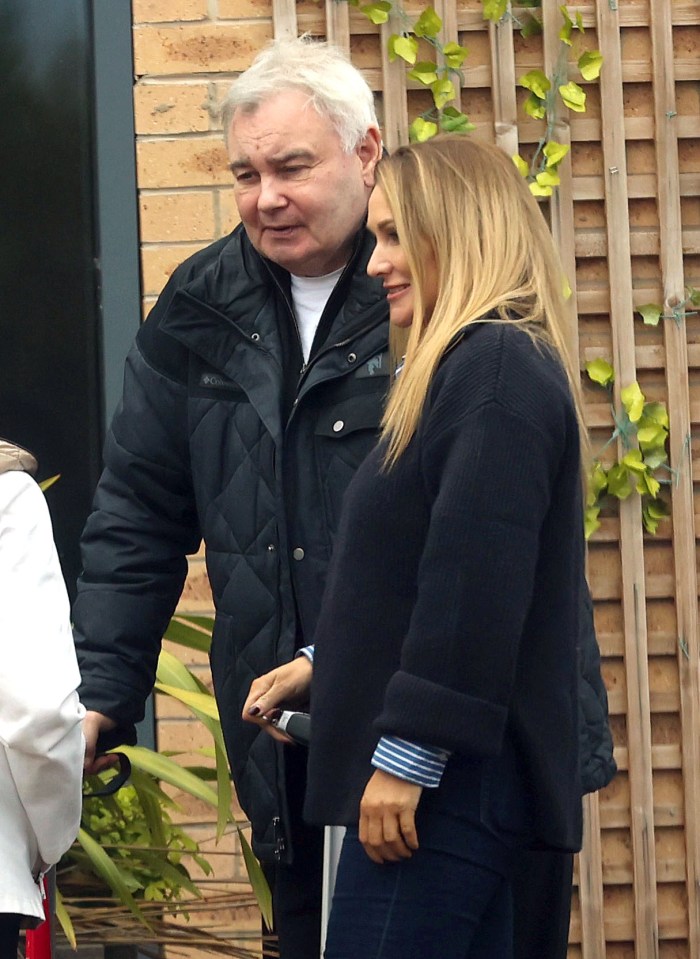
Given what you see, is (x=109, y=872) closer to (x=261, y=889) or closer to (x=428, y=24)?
(x=261, y=889)

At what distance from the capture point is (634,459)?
399 cm

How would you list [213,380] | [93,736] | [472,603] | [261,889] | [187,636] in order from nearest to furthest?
[472,603], [93,736], [213,380], [261,889], [187,636]

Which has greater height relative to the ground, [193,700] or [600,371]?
[600,371]

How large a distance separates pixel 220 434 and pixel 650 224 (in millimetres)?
1643

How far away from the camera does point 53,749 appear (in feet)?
7.13

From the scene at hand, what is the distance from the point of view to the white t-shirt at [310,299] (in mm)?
2910

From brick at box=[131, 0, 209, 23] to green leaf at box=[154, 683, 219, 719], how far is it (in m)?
1.66

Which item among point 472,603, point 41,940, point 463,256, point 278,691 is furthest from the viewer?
point 41,940

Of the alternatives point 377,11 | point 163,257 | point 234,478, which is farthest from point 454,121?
point 234,478

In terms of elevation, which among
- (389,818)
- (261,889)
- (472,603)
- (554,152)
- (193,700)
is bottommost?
(261,889)

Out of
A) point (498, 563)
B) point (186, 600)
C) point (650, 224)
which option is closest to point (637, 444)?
point (650, 224)

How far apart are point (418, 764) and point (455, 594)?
0.73 ft

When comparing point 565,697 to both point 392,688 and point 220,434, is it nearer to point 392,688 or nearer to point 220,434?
point 392,688

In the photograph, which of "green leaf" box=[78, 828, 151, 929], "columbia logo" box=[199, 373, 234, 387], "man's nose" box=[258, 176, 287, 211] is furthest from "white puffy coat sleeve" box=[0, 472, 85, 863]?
"green leaf" box=[78, 828, 151, 929]
